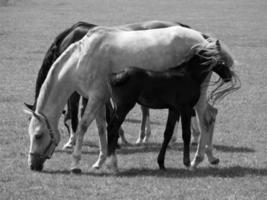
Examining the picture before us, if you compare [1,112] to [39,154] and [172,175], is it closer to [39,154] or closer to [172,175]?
[39,154]

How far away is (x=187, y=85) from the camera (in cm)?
898

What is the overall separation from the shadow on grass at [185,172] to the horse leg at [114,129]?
5.3 inches

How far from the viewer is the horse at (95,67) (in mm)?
9211

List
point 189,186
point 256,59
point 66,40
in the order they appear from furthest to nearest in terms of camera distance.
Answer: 1. point 256,59
2. point 66,40
3. point 189,186

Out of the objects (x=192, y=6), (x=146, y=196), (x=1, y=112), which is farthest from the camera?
(x=192, y=6)

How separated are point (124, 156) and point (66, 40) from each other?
7.20 ft

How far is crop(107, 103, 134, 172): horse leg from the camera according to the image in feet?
29.3

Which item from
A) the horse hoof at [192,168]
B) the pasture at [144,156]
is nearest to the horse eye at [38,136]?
the pasture at [144,156]

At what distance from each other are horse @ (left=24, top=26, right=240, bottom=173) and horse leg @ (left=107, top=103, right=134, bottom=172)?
1.19 feet

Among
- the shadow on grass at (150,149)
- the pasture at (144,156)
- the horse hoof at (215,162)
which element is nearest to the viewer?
the pasture at (144,156)

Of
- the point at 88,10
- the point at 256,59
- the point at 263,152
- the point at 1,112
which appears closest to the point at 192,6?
the point at 88,10

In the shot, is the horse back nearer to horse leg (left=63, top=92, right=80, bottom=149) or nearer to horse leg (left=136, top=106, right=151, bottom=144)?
horse leg (left=63, top=92, right=80, bottom=149)

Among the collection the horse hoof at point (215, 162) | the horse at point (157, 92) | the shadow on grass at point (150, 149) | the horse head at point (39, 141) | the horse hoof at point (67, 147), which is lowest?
the horse hoof at point (67, 147)

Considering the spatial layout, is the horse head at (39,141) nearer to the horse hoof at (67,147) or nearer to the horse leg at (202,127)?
the horse hoof at (67,147)
